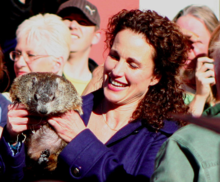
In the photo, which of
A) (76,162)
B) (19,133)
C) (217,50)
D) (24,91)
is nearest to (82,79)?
(24,91)

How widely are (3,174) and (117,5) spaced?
3745 mm

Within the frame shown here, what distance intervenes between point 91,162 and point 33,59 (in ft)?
5.40

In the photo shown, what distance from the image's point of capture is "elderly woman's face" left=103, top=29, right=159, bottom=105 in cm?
250

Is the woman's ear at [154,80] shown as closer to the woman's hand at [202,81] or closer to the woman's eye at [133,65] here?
the woman's eye at [133,65]

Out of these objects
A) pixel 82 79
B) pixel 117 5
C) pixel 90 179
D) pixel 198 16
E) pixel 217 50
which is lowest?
pixel 82 79

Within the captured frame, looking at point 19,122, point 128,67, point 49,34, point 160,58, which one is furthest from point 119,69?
point 49,34

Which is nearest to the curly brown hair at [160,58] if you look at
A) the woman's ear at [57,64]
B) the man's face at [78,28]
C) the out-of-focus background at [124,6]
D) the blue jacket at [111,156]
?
the blue jacket at [111,156]

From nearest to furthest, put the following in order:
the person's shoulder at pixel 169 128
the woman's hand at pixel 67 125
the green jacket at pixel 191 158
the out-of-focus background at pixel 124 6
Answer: the green jacket at pixel 191 158
the woman's hand at pixel 67 125
the person's shoulder at pixel 169 128
the out-of-focus background at pixel 124 6

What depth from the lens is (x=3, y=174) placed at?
7.95 ft

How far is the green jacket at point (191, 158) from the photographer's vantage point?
4.09 ft

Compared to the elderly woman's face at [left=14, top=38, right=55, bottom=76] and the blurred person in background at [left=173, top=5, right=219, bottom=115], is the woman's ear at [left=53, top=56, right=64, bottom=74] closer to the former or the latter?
the elderly woman's face at [left=14, top=38, right=55, bottom=76]

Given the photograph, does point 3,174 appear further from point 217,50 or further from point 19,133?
point 217,50

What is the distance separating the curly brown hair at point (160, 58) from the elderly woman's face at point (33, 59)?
946 mm

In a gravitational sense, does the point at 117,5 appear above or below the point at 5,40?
above
